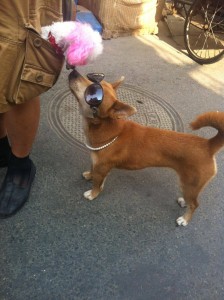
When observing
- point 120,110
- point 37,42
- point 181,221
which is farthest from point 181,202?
point 37,42

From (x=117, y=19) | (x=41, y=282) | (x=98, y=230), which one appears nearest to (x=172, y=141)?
(x=98, y=230)

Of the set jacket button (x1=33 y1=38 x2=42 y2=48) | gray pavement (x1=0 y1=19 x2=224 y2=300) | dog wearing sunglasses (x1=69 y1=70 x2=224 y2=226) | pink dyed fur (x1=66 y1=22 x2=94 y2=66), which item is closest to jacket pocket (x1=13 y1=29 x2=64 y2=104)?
jacket button (x1=33 y1=38 x2=42 y2=48)

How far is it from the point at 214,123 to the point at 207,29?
3.17 meters

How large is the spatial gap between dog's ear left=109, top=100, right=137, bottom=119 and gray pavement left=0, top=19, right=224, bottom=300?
2.54 feet

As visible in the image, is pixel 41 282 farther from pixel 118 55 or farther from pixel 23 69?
pixel 118 55

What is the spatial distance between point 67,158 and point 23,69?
1165 mm

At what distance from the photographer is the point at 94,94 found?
197cm

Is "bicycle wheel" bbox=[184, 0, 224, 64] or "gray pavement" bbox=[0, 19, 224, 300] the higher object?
"bicycle wheel" bbox=[184, 0, 224, 64]

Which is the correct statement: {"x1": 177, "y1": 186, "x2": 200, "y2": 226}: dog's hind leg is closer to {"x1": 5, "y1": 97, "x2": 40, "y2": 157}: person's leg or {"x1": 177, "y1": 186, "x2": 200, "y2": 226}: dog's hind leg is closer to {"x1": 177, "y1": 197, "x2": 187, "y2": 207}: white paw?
{"x1": 177, "y1": 197, "x2": 187, "y2": 207}: white paw

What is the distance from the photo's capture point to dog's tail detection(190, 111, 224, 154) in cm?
199

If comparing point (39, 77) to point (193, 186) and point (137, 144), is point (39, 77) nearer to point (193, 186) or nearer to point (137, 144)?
point (137, 144)

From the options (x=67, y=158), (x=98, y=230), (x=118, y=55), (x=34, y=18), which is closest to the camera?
(x=34, y=18)

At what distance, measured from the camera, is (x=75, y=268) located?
6.58ft

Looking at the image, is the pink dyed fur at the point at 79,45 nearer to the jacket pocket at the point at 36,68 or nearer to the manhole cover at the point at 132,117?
the jacket pocket at the point at 36,68
